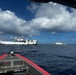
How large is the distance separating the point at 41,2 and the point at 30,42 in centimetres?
16600

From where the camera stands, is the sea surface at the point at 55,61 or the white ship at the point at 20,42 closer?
the sea surface at the point at 55,61

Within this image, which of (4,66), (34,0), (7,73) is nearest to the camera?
(34,0)

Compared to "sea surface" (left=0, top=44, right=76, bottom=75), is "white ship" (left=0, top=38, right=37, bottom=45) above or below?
above

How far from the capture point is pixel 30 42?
17125 cm

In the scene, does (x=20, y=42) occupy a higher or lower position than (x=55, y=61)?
higher

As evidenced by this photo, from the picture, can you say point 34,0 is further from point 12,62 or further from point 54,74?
point 54,74

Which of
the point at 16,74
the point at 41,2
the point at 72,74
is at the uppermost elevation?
the point at 41,2

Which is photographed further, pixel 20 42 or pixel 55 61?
pixel 20 42

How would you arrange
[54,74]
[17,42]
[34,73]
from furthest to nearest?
[17,42]
[54,74]
[34,73]

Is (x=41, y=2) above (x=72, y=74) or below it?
above

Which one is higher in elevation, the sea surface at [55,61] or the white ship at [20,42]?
the white ship at [20,42]

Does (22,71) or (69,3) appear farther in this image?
(22,71)

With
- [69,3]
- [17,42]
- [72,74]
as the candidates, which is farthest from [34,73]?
[17,42]

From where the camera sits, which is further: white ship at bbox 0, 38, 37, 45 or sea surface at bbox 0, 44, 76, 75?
white ship at bbox 0, 38, 37, 45
